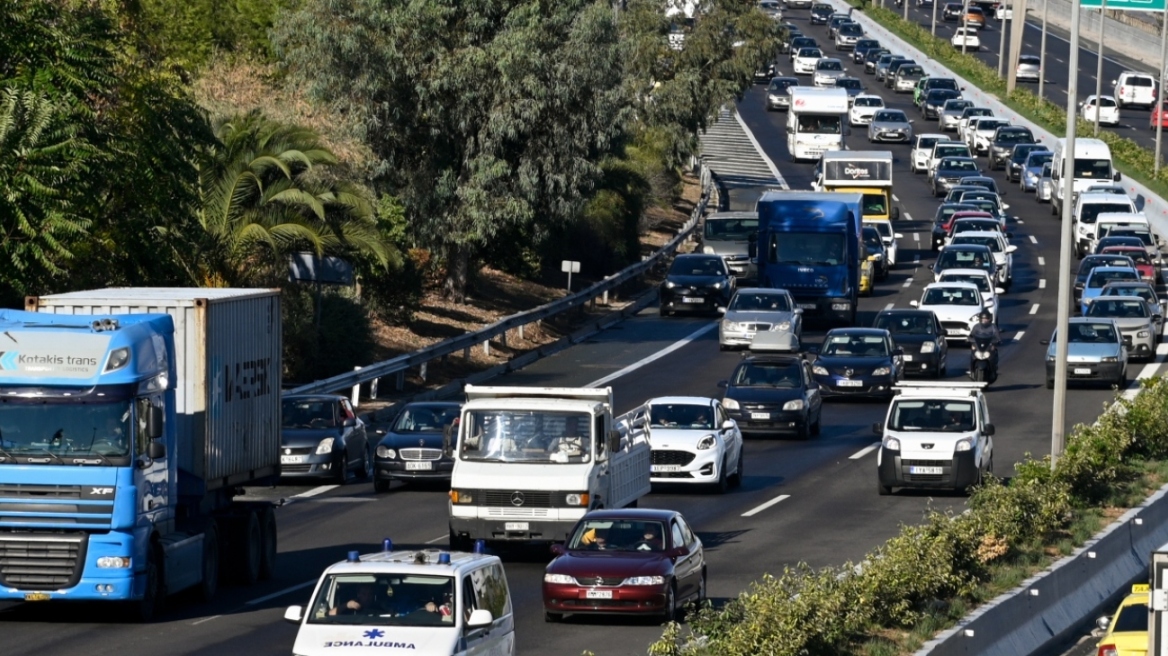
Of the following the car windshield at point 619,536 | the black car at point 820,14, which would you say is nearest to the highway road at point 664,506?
the car windshield at point 619,536

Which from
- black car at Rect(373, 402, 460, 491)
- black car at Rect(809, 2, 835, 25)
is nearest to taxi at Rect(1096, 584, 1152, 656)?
black car at Rect(373, 402, 460, 491)

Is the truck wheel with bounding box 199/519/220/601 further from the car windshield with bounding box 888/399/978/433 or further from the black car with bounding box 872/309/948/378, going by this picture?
the black car with bounding box 872/309/948/378

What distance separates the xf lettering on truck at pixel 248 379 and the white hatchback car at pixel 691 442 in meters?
8.49

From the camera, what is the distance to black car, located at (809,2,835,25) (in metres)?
133

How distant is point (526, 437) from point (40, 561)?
6881 mm

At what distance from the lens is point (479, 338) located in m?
43.2

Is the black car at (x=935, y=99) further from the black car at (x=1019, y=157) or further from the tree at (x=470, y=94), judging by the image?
the tree at (x=470, y=94)

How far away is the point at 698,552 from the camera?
20.9 metres

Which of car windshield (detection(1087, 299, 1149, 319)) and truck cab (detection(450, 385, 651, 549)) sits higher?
car windshield (detection(1087, 299, 1149, 319))

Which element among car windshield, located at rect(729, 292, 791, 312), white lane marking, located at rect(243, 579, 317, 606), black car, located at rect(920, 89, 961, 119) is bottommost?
white lane marking, located at rect(243, 579, 317, 606)

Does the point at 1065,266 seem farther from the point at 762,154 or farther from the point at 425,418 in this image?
the point at 762,154

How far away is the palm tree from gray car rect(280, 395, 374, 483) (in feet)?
18.9

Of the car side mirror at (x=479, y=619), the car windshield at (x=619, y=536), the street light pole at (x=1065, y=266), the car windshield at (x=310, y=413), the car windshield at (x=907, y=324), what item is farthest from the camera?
the car windshield at (x=907, y=324)

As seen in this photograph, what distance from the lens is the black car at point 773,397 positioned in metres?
36.0
